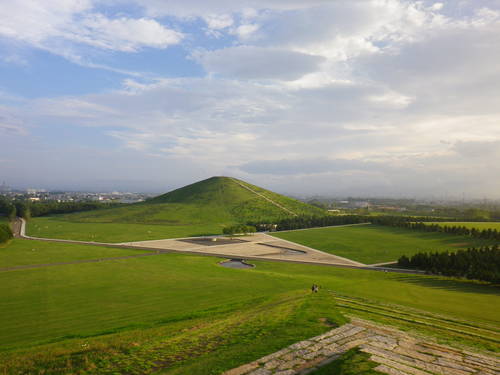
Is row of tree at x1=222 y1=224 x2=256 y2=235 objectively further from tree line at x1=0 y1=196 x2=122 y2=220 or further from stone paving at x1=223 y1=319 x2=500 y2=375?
tree line at x1=0 y1=196 x2=122 y2=220

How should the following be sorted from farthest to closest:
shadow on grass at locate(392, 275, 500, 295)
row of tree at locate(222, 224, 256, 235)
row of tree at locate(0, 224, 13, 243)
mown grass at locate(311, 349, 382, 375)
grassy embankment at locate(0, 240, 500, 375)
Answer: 1. row of tree at locate(222, 224, 256, 235)
2. row of tree at locate(0, 224, 13, 243)
3. shadow on grass at locate(392, 275, 500, 295)
4. grassy embankment at locate(0, 240, 500, 375)
5. mown grass at locate(311, 349, 382, 375)

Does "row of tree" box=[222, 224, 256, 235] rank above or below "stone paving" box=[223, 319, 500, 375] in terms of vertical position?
below

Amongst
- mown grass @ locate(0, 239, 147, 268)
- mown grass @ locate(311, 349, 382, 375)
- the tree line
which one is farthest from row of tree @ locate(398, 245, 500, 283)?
the tree line

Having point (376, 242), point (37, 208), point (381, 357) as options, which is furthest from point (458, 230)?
point (37, 208)

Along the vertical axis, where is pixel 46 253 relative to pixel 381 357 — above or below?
below

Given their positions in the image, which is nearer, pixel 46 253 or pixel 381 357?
pixel 381 357

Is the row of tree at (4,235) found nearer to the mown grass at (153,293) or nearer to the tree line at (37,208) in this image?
the mown grass at (153,293)

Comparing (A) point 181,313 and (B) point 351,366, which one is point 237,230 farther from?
(B) point 351,366

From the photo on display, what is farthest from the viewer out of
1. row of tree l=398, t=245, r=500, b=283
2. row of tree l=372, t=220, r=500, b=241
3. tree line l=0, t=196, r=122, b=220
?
tree line l=0, t=196, r=122, b=220

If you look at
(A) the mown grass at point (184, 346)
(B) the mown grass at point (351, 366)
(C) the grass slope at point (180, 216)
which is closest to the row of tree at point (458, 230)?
(C) the grass slope at point (180, 216)
